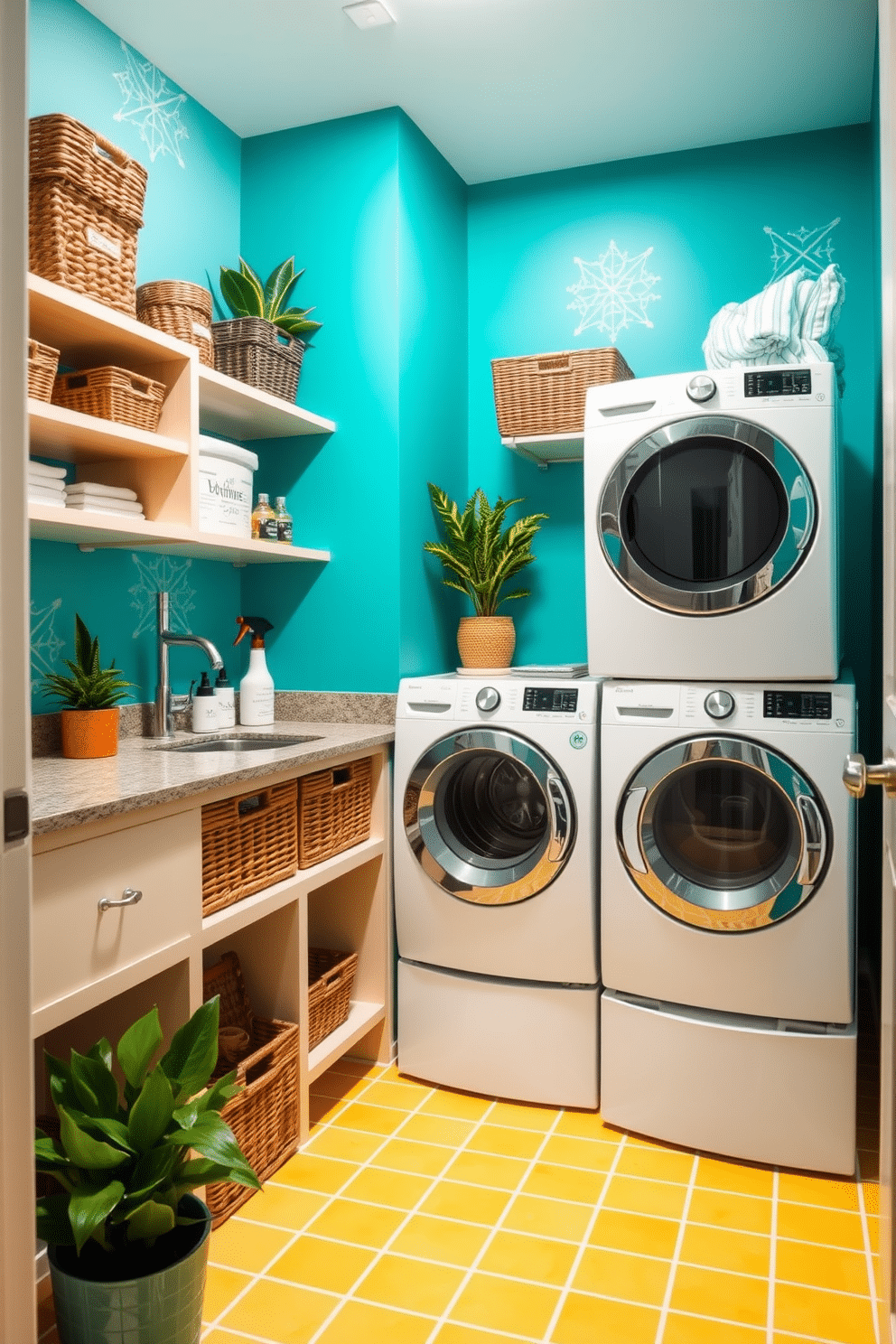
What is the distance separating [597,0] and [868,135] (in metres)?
0.97

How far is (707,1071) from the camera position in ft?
6.96

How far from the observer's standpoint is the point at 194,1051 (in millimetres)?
1464

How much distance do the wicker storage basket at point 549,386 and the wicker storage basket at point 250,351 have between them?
0.66m

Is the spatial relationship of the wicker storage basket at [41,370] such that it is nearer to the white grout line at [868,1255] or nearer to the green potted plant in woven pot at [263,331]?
the green potted plant in woven pot at [263,331]

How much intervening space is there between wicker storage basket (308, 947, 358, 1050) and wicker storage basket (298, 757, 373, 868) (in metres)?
0.31

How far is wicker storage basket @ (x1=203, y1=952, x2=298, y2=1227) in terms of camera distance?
186 cm

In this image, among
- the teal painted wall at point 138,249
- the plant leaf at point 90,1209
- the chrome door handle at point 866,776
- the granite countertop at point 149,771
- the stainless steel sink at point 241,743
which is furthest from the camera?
the stainless steel sink at point 241,743

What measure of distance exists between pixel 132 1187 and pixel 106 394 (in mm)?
1504

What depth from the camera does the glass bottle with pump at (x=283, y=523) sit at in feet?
8.64

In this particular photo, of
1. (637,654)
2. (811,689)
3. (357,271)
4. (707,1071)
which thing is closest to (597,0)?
(357,271)

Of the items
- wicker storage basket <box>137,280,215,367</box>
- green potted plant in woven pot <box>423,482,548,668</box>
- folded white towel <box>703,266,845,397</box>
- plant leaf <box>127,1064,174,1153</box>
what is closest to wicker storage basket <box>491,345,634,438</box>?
green potted plant in woven pot <box>423,482,548,668</box>

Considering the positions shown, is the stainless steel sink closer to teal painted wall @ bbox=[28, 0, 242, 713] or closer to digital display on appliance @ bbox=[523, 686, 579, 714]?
teal painted wall @ bbox=[28, 0, 242, 713]

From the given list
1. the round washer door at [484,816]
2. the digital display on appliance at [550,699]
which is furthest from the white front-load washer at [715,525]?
the round washer door at [484,816]

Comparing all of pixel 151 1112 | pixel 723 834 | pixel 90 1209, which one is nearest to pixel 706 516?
pixel 723 834
